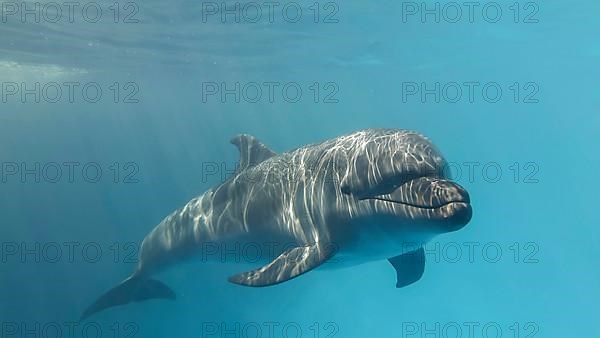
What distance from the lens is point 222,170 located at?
21.5m

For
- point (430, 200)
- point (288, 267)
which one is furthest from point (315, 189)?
point (430, 200)

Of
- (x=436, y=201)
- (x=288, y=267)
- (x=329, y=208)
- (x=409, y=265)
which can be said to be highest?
(x=436, y=201)

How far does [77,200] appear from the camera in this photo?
23469 mm

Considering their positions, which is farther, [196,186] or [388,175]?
[196,186]

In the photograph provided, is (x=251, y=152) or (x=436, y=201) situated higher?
(x=251, y=152)

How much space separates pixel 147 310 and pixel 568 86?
41896mm

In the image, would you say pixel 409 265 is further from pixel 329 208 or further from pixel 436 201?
pixel 436 201

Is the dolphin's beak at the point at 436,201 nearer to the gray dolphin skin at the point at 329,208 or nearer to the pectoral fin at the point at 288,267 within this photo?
the gray dolphin skin at the point at 329,208

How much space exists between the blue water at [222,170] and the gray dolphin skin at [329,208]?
503 cm

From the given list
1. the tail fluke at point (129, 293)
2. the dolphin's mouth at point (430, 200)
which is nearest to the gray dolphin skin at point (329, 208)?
the dolphin's mouth at point (430, 200)

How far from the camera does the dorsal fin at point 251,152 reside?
9867mm

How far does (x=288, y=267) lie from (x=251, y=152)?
8.92 feet

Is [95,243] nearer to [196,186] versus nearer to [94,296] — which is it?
[94,296]

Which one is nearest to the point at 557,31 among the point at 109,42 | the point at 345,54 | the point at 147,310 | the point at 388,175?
the point at 345,54
